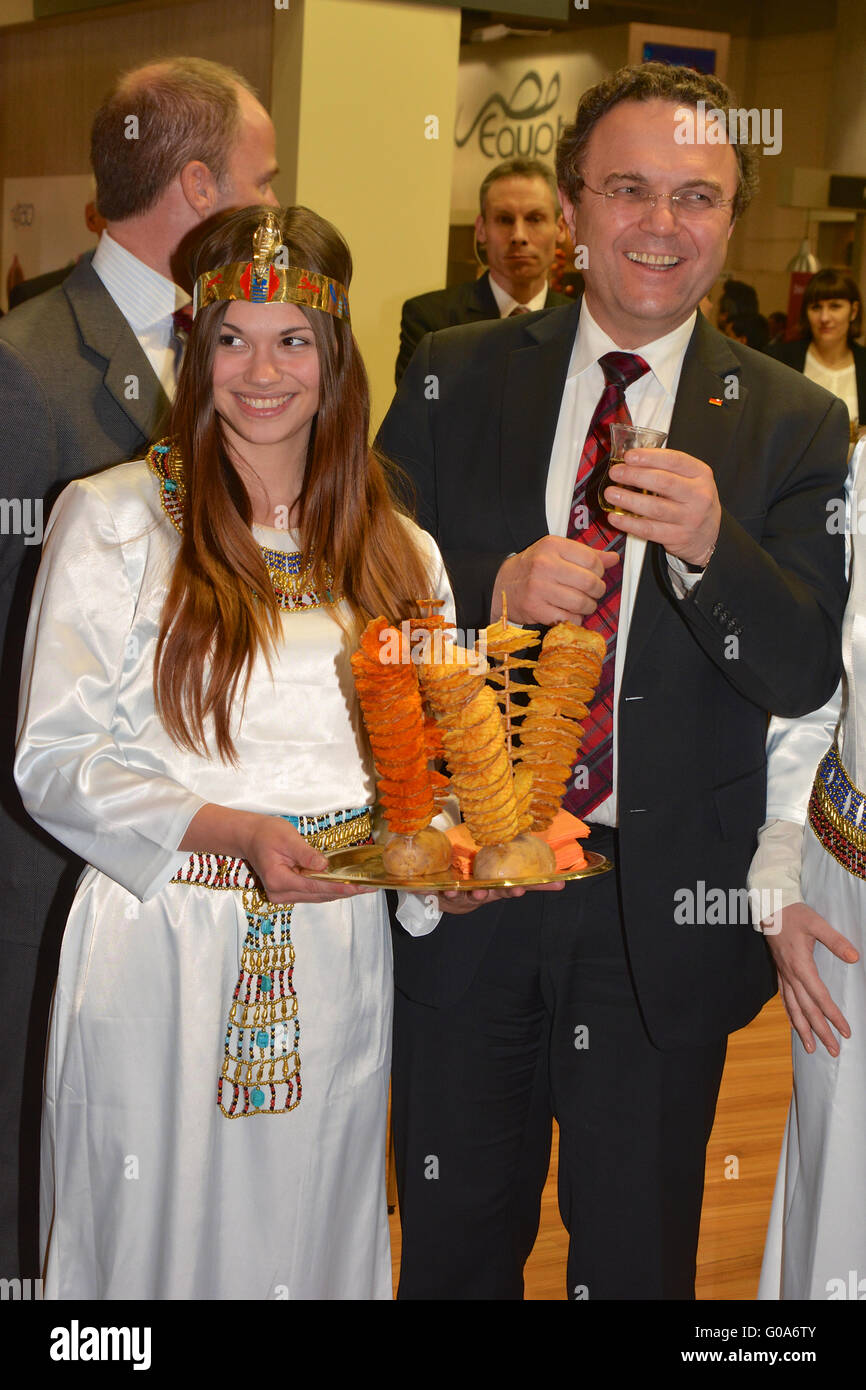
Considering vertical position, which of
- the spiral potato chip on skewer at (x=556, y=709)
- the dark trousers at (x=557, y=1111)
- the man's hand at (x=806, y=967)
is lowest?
the dark trousers at (x=557, y=1111)

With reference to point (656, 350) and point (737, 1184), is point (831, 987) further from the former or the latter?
point (737, 1184)

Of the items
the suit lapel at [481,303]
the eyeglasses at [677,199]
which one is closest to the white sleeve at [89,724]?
the eyeglasses at [677,199]

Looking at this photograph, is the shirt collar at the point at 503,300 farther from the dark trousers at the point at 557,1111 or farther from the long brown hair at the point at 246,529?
the dark trousers at the point at 557,1111

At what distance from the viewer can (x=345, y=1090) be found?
188cm

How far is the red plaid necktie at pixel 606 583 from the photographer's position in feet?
6.73

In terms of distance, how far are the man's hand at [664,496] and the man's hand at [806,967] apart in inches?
20.1

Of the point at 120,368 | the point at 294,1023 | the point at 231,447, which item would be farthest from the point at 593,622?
the point at 120,368

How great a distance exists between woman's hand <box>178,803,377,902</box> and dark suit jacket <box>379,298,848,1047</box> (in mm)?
459

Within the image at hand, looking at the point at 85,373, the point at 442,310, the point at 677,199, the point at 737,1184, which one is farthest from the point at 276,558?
the point at 442,310

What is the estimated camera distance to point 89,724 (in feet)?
5.66

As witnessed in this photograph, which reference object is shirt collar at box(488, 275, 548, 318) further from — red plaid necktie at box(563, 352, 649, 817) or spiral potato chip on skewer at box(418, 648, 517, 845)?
spiral potato chip on skewer at box(418, 648, 517, 845)

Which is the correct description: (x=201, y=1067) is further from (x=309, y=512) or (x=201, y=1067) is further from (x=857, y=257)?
(x=857, y=257)

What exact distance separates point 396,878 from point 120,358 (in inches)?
43.8

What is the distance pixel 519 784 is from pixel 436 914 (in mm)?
320
